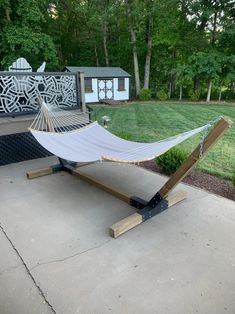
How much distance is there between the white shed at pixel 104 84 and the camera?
1442 cm

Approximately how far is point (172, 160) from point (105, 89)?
12.1 m

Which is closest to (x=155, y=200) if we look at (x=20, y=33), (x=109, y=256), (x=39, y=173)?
(x=109, y=256)

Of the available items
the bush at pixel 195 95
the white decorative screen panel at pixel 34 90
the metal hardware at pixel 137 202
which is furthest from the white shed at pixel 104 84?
the metal hardware at pixel 137 202

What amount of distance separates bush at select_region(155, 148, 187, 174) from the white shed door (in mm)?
11645

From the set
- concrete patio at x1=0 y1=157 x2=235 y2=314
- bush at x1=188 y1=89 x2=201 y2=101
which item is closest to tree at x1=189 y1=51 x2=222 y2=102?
bush at x1=188 y1=89 x2=201 y2=101

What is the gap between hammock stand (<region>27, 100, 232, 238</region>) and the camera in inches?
78.9

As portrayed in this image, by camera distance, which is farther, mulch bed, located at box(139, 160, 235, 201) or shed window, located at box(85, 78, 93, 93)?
shed window, located at box(85, 78, 93, 93)

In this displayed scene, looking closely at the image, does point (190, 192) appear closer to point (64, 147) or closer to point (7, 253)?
point (64, 147)

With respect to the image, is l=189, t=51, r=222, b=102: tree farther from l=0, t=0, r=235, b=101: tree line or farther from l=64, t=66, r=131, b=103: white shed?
l=64, t=66, r=131, b=103: white shed

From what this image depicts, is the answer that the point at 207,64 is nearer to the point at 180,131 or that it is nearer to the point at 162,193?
the point at 180,131

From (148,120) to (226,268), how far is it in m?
6.83

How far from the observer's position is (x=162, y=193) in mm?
2652

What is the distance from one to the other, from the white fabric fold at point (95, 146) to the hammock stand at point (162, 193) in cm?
26

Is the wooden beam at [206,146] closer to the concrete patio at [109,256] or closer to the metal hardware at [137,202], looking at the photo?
the metal hardware at [137,202]
